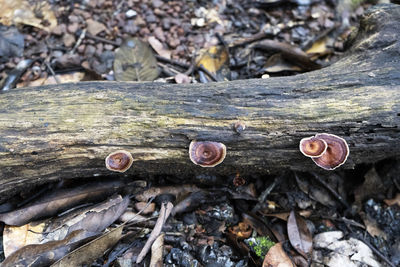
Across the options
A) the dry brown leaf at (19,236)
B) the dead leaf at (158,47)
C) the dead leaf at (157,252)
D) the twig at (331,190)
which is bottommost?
the dry brown leaf at (19,236)

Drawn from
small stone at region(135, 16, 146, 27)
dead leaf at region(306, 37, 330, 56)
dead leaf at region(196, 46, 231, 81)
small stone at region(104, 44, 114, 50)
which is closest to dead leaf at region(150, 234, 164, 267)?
dead leaf at region(196, 46, 231, 81)

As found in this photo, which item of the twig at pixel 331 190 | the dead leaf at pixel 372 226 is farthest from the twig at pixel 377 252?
the twig at pixel 331 190

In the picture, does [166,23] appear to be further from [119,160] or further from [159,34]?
[119,160]

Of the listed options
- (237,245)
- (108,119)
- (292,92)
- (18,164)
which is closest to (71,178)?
(18,164)

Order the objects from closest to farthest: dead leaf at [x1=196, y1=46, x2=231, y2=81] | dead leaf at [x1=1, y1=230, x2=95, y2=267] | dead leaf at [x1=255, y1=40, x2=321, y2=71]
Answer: dead leaf at [x1=1, y1=230, x2=95, y2=267], dead leaf at [x1=255, y1=40, x2=321, y2=71], dead leaf at [x1=196, y1=46, x2=231, y2=81]

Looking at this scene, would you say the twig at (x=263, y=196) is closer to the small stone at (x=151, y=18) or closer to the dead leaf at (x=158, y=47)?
the dead leaf at (x=158, y=47)

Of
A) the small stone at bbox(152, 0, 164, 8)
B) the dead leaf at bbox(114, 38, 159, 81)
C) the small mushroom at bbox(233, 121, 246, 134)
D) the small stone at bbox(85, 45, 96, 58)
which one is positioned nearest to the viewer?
the small mushroom at bbox(233, 121, 246, 134)

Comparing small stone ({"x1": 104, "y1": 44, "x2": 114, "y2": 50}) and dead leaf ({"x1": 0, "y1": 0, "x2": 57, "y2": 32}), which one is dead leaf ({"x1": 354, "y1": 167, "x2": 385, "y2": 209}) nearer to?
small stone ({"x1": 104, "y1": 44, "x2": 114, "y2": 50})
